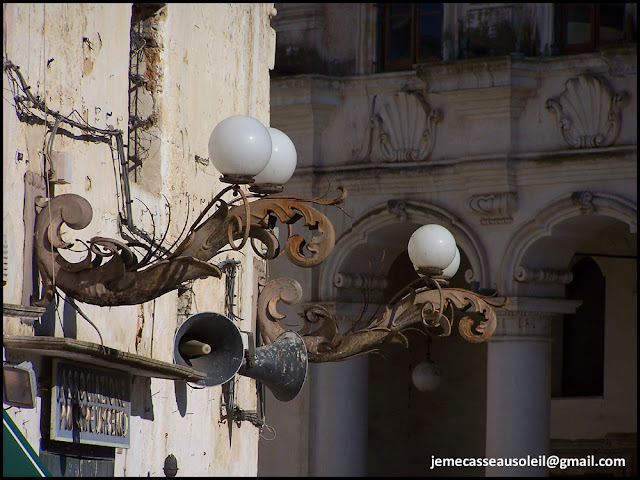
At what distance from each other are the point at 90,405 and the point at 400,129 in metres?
9.21

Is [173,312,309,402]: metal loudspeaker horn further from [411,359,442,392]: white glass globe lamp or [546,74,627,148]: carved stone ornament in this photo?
[411,359,442,392]: white glass globe lamp

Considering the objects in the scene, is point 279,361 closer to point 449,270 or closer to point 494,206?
point 449,270

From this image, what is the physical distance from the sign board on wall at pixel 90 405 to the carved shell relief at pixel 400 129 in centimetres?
855

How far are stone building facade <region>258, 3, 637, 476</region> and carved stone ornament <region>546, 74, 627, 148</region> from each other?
0.05 feet

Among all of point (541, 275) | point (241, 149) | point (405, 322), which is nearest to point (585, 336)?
point (541, 275)

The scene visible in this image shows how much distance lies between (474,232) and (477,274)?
17.0 inches

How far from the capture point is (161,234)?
8578 millimetres

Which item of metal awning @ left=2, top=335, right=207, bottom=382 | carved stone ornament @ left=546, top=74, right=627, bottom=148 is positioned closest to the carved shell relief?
carved stone ornament @ left=546, top=74, right=627, bottom=148

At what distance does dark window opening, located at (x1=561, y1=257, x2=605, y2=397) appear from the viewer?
18.7m

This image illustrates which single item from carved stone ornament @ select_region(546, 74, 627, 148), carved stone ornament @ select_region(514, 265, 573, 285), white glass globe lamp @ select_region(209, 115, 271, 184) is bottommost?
white glass globe lamp @ select_region(209, 115, 271, 184)

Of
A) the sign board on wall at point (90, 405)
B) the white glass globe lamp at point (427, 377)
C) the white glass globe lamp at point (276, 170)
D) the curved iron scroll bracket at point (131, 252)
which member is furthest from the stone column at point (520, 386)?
the curved iron scroll bracket at point (131, 252)

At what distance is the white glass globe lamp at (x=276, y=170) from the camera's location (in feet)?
22.9

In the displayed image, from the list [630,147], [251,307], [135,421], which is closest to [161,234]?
[135,421]

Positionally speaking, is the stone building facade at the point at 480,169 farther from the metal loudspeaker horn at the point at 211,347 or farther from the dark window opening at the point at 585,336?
the metal loudspeaker horn at the point at 211,347
